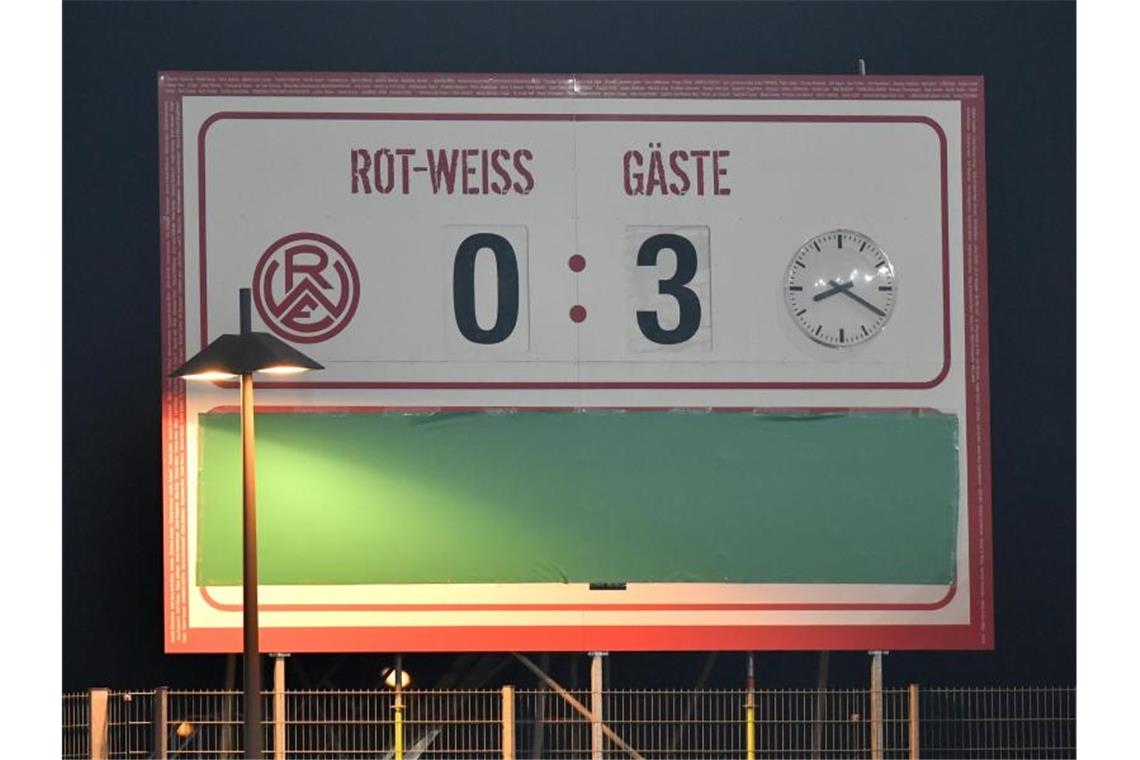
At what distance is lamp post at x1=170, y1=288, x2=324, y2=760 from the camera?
10766mm

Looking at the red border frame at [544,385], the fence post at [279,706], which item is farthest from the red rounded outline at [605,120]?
the fence post at [279,706]

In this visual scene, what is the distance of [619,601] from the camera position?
12086 mm

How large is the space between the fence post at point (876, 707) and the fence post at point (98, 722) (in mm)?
5212

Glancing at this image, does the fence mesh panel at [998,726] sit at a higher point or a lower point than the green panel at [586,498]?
lower

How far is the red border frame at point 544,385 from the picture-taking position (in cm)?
1203

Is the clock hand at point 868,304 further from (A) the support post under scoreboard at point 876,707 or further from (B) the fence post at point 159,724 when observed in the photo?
(B) the fence post at point 159,724

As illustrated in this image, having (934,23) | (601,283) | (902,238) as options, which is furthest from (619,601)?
(934,23)

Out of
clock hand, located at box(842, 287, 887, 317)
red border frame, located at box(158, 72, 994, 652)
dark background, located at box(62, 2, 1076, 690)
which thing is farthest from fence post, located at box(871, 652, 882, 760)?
clock hand, located at box(842, 287, 887, 317)

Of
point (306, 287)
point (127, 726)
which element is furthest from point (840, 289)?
point (127, 726)

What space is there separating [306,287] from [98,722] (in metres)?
3.27

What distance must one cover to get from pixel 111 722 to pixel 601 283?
458 cm

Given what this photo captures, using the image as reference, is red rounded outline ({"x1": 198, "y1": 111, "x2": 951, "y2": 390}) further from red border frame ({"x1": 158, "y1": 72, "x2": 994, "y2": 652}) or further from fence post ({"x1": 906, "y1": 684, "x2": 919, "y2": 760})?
fence post ({"x1": 906, "y1": 684, "x2": 919, "y2": 760})

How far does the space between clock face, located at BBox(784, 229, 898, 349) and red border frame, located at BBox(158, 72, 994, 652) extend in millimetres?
627

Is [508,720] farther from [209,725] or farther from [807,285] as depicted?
[807,285]
